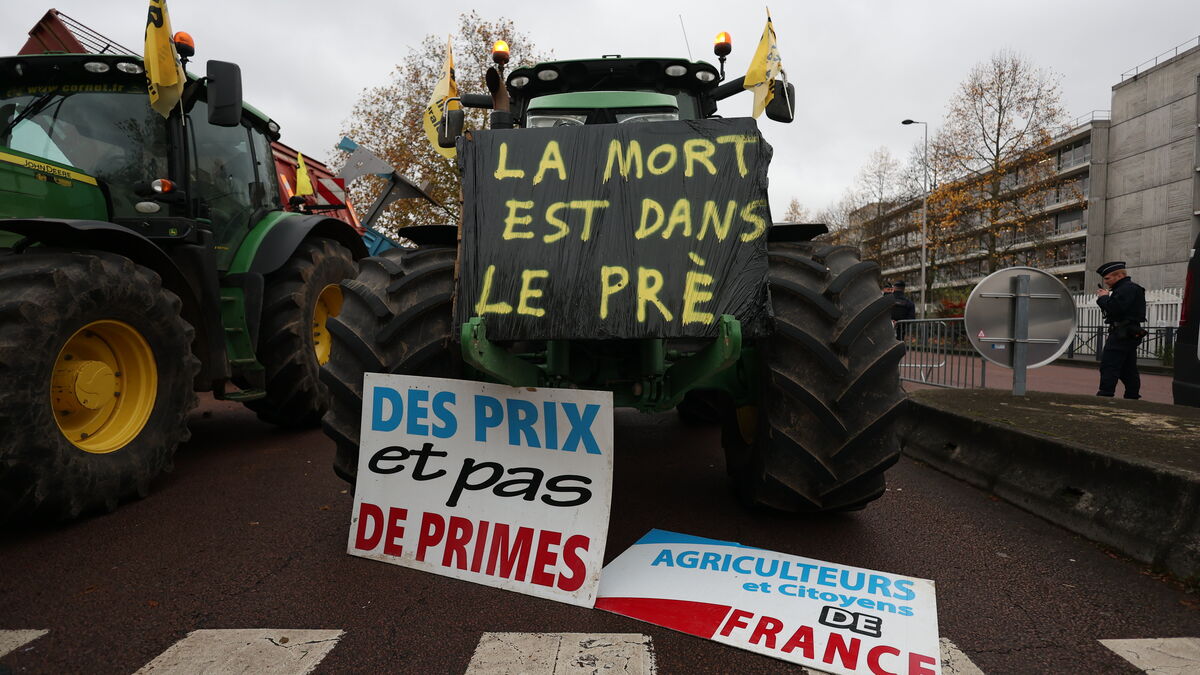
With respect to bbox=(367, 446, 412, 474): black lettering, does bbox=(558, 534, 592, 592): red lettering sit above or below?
below

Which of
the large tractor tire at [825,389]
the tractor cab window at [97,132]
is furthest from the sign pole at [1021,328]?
the tractor cab window at [97,132]

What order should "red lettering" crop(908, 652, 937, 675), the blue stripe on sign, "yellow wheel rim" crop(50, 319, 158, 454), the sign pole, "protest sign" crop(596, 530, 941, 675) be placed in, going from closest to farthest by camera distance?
"red lettering" crop(908, 652, 937, 675), "protest sign" crop(596, 530, 941, 675), the blue stripe on sign, "yellow wheel rim" crop(50, 319, 158, 454), the sign pole

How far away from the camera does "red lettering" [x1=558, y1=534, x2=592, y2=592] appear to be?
2.30 metres

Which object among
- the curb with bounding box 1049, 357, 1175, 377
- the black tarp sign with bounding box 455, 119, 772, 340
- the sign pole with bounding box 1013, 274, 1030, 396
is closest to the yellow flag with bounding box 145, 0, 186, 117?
the black tarp sign with bounding box 455, 119, 772, 340

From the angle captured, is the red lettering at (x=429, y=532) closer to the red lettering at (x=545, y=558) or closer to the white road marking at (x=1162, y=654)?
the red lettering at (x=545, y=558)

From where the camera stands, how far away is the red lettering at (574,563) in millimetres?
2297

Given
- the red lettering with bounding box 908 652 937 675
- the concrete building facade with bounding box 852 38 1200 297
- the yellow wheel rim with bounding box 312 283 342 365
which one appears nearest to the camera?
the red lettering with bounding box 908 652 937 675

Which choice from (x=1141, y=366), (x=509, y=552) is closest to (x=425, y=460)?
(x=509, y=552)

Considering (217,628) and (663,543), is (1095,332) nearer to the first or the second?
(663,543)

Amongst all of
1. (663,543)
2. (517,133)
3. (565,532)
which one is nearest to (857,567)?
(663,543)

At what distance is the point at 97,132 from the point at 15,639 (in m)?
3.32

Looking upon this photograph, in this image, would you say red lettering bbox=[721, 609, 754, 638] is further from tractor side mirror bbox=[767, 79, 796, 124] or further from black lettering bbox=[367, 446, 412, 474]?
tractor side mirror bbox=[767, 79, 796, 124]

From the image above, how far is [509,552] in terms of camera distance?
241 centimetres

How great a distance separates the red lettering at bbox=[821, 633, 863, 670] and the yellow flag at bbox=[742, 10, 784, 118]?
277 cm
